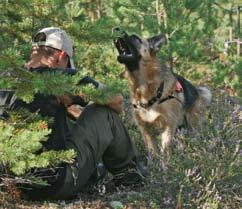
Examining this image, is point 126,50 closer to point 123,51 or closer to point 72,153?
point 123,51

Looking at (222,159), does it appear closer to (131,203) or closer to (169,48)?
(131,203)

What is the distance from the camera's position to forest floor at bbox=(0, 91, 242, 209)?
3884mm

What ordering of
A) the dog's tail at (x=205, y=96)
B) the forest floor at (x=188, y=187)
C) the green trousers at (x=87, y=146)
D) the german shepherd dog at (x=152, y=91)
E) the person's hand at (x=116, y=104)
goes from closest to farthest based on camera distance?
the forest floor at (x=188, y=187) < the green trousers at (x=87, y=146) < the person's hand at (x=116, y=104) < the german shepherd dog at (x=152, y=91) < the dog's tail at (x=205, y=96)

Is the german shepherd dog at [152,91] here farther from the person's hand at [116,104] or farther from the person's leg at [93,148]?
the person's hand at [116,104]

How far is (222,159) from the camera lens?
414cm

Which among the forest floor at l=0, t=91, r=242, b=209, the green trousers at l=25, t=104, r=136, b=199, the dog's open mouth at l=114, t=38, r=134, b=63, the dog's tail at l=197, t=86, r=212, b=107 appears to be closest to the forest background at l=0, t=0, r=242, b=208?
the forest floor at l=0, t=91, r=242, b=209

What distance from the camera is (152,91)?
6.15 metres

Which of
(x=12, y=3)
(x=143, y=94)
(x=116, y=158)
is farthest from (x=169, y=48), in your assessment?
(x=12, y=3)

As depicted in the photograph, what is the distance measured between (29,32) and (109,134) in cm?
111

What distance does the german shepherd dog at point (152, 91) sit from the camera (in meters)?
5.97

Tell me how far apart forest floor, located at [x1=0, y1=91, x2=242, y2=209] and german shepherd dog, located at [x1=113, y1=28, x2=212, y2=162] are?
153cm

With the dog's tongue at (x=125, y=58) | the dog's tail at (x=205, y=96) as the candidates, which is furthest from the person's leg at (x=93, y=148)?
the dog's tail at (x=205, y=96)

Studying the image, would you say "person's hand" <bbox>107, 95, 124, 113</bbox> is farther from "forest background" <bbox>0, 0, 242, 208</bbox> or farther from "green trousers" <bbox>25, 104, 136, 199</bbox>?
"forest background" <bbox>0, 0, 242, 208</bbox>

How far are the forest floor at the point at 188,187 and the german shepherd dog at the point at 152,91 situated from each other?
5.01ft
